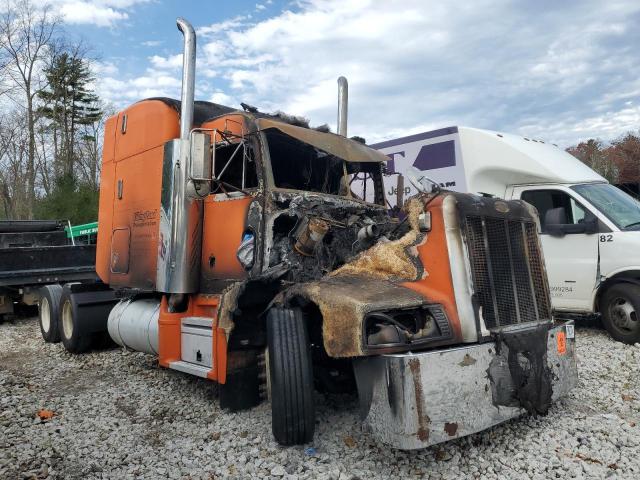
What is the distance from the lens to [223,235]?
15.7 ft

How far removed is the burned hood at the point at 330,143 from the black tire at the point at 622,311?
3598mm

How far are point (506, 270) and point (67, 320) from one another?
244 inches

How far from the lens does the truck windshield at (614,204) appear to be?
22.9ft

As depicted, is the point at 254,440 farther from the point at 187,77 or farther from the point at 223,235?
the point at 187,77

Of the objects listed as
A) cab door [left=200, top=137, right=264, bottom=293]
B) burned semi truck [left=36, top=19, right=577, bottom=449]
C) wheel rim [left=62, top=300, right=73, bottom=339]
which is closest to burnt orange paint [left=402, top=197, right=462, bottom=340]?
burned semi truck [left=36, top=19, right=577, bottom=449]

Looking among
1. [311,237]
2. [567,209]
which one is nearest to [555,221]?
[567,209]

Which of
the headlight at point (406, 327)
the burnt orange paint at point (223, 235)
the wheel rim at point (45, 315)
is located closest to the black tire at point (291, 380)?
the headlight at point (406, 327)

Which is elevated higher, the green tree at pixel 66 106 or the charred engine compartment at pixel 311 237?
the green tree at pixel 66 106

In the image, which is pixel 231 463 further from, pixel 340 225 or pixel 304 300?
pixel 340 225

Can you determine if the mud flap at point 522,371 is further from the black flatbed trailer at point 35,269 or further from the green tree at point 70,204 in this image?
the green tree at point 70,204

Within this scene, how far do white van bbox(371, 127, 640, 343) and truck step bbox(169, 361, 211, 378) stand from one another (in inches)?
121

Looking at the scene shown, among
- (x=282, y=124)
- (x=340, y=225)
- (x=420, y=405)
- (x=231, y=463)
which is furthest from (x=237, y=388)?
(x=282, y=124)

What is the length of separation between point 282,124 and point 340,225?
1108 mm

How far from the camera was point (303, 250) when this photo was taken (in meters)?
4.30
